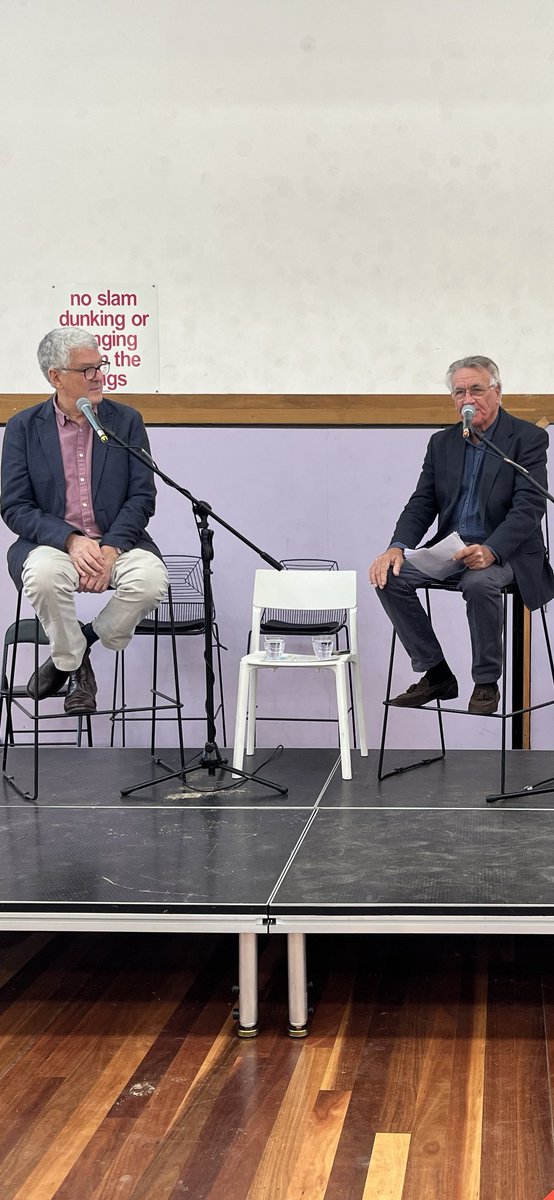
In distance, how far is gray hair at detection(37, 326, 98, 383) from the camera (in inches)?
139

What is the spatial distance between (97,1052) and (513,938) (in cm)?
112

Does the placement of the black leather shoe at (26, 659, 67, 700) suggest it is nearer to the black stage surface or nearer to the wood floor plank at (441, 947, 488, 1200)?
the black stage surface

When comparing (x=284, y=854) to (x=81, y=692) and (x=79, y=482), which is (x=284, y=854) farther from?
(x=79, y=482)

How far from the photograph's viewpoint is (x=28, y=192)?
5.10m

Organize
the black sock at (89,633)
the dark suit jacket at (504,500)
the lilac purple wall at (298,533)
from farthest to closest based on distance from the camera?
1. the lilac purple wall at (298,533)
2. the black sock at (89,633)
3. the dark suit jacket at (504,500)

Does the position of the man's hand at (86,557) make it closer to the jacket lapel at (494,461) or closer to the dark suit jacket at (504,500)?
the dark suit jacket at (504,500)

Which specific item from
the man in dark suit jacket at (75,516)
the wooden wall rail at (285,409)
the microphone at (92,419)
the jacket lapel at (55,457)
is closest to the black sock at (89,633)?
the man in dark suit jacket at (75,516)

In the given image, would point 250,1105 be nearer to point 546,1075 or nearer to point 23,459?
point 546,1075

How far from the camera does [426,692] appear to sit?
11.6 ft

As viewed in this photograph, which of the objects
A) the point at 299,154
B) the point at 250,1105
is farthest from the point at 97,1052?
the point at 299,154

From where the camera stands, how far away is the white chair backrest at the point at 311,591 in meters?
3.97

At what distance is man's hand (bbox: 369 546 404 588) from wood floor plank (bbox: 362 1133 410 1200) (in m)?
1.92

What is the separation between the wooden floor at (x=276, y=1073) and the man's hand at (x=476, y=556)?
1.09 m

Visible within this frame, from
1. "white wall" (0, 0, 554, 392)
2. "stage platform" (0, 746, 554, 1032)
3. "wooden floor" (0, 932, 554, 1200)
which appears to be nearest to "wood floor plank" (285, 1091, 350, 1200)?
"wooden floor" (0, 932, 554, 1200)
